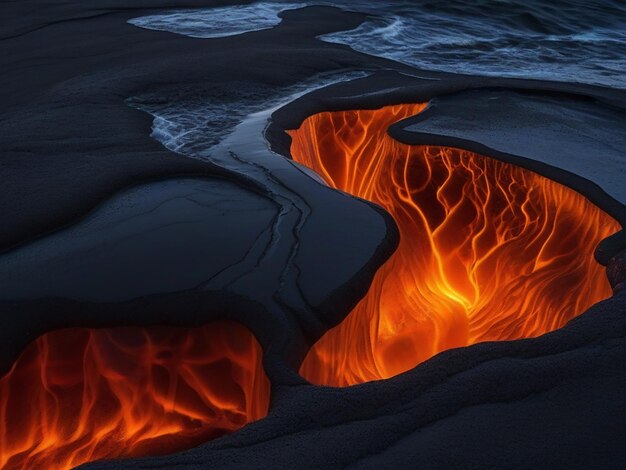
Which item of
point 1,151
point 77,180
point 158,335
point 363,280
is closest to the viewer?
point 158,335

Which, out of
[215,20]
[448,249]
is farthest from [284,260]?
[215,20]

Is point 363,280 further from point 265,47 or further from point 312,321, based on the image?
point 265,47

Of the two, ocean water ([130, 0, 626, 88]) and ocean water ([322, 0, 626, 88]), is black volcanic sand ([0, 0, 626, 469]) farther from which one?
ocean water ([130, 0, 626, 88])

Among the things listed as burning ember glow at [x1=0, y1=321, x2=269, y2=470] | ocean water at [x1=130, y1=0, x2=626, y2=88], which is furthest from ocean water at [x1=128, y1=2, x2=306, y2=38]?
burning ember glow at [x1=0, y1=321, x2=269, y2=470]

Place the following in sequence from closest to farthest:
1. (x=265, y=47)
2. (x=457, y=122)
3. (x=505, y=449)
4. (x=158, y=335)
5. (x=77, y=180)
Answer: (x=505, y=449)
(x=158, y=335)
(x=77, y=180)
(x=457, y=122)
(x=265, y=47)

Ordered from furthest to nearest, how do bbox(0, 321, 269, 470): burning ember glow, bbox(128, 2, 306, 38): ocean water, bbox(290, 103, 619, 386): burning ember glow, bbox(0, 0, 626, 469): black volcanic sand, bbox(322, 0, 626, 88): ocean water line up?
bbox(128, 2, 306, 38): ocean water → bbox(322, 0, 626, 88): ocean water → bbox(290, 103, 619, 386): burning ember glow → bbox(0, 321, 269, 470): burning ember glow → bbox(0, 0, 626, 469): black volcanic sand

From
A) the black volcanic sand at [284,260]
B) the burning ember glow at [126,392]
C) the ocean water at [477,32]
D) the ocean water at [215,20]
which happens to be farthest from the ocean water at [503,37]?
the burning ember glow at [126,392]

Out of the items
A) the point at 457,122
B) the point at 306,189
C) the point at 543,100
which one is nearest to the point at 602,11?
the point at 543,100
